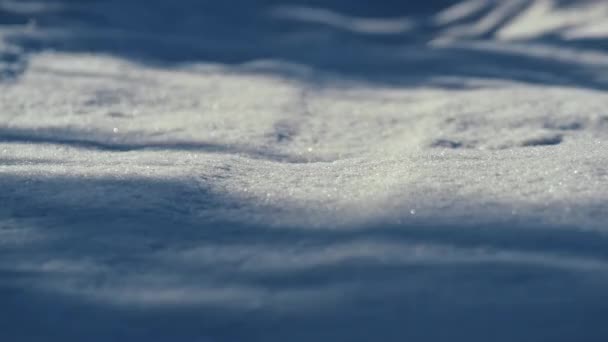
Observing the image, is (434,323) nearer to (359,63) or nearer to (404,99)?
(404,99)

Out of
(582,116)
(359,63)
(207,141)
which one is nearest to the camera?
(207,141)

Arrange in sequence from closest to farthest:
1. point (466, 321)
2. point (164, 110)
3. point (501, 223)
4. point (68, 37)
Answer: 1. point (466, 321)
2. point (501, 223)
3. point (164, 110)
4. point (68, 37)

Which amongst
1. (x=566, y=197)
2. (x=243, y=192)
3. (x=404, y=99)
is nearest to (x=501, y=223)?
(x=566, y=197)

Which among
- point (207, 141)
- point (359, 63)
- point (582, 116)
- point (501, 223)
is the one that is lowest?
point (501, 223)

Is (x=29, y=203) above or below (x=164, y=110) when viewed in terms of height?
below

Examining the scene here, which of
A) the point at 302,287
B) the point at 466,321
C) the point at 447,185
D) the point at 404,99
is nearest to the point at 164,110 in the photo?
the point at 404,99

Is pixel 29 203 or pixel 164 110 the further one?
pixel 164 110
